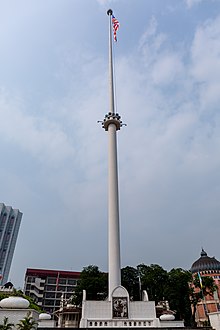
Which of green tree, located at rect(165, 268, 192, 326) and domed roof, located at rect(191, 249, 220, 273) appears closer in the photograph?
green tree, located at rect(165, 268, 192, 326)

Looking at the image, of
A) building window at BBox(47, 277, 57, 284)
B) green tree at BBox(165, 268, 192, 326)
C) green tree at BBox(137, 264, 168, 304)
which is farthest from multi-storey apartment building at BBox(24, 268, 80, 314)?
green tree at BBox(165, 268, 192, 326)

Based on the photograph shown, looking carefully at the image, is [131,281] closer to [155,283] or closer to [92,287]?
[155,283]

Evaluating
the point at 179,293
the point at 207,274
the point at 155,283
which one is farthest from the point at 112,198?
the point at 207,274

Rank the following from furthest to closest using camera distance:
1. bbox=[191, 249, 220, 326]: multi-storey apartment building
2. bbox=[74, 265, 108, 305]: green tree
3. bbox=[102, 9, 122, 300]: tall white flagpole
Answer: bbox=[191, 249, 220, 326]: multi-storey apartment building → bbox=[74, 265, 108, 305]: green tree → bbox=[102, 9, 122, 300]: tall white flagpole

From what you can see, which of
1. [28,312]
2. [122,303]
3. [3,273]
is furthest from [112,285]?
[3,273]

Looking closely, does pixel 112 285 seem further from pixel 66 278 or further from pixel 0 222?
pixel 0 222

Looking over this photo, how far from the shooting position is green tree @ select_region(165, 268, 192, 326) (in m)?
40.8

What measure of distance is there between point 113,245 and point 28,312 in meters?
14.8

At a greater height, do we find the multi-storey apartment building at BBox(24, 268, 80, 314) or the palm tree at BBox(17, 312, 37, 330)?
the multi-storey apartment building at BBox(24, 268, 80, 314)

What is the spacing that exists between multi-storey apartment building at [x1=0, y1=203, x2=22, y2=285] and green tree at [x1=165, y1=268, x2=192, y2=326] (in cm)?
5507

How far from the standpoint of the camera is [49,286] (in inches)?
2933

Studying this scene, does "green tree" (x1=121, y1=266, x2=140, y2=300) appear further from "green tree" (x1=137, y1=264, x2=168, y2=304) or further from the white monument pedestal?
the white monument pedestal

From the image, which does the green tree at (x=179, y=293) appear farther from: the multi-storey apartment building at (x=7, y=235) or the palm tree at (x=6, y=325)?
the multi-storey apartment building at (x=7, y=235)

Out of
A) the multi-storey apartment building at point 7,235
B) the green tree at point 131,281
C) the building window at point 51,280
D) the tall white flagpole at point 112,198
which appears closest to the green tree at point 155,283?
the green tree at point 131,281
